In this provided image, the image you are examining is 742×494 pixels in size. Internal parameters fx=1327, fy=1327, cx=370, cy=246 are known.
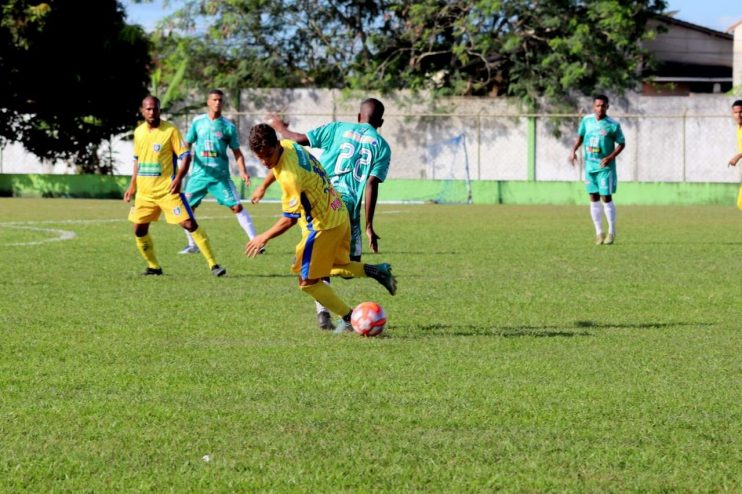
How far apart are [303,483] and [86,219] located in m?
20.8

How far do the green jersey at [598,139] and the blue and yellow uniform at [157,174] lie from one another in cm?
745

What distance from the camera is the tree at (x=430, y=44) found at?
38.7 metres

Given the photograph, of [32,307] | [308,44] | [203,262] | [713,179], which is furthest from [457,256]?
[308,44]

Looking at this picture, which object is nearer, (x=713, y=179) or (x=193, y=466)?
(x=193, y=466)

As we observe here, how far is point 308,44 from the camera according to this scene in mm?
42781

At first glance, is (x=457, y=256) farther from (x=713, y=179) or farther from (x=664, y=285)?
(x=713, y=179)

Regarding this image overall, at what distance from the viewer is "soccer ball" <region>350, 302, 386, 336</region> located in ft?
29.3

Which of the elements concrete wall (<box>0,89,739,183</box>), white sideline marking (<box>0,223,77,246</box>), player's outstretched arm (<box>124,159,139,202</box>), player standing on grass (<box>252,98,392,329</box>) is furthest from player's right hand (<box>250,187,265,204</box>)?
concrete wall (<box>0,89,739,183</box>)

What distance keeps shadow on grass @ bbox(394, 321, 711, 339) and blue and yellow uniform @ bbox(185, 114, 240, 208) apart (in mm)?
8013

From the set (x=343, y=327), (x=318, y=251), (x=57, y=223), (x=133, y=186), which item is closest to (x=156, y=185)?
(x=133, y=186)

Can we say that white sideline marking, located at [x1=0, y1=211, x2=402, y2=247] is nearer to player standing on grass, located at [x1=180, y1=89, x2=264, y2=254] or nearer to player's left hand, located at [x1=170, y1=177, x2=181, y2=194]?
player standing on grass, located at [x1=180, y1=89, x2=264, y2=254]

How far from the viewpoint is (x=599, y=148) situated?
19.4m

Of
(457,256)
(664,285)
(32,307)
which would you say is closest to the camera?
(32,307)

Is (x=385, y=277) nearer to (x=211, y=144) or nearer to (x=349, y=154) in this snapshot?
(x=349, y=154)
